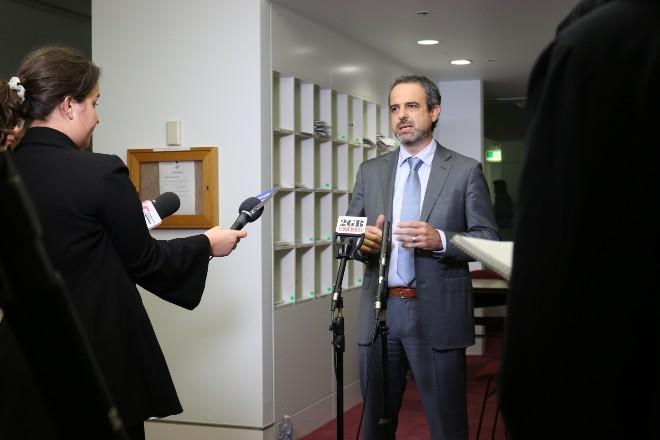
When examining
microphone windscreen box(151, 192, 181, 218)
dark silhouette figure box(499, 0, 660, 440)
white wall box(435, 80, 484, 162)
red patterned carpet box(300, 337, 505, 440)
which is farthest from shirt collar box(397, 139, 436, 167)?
white wall box(435, 80, 484, 162)

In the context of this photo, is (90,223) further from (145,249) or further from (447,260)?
(447,260)

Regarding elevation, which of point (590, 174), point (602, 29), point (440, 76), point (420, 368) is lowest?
point (420, 368)

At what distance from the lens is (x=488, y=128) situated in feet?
35.1

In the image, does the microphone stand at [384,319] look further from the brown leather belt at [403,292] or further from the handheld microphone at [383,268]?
the brown leather belt at [403,292]

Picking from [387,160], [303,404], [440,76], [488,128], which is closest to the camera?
[387,160]

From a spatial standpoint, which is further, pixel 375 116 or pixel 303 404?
pixel 375 116

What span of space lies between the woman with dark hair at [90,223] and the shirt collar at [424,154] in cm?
144

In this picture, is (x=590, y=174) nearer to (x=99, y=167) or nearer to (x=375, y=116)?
(x=99, y=167)

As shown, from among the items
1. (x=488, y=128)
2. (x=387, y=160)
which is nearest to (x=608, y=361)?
(x=387, y=160)

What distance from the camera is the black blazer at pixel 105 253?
2084 mm

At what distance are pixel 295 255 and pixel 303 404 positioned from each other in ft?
3.07

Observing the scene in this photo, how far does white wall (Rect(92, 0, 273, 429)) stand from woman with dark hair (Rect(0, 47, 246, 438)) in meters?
2.45

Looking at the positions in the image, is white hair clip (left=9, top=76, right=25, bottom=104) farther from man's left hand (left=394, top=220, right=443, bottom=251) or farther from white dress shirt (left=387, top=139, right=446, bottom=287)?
white dress shirt (left=387, top=139, right=446, bottom=287)

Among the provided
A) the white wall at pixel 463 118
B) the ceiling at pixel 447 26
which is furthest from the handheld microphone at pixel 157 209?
the white wall at pixel 463 118
